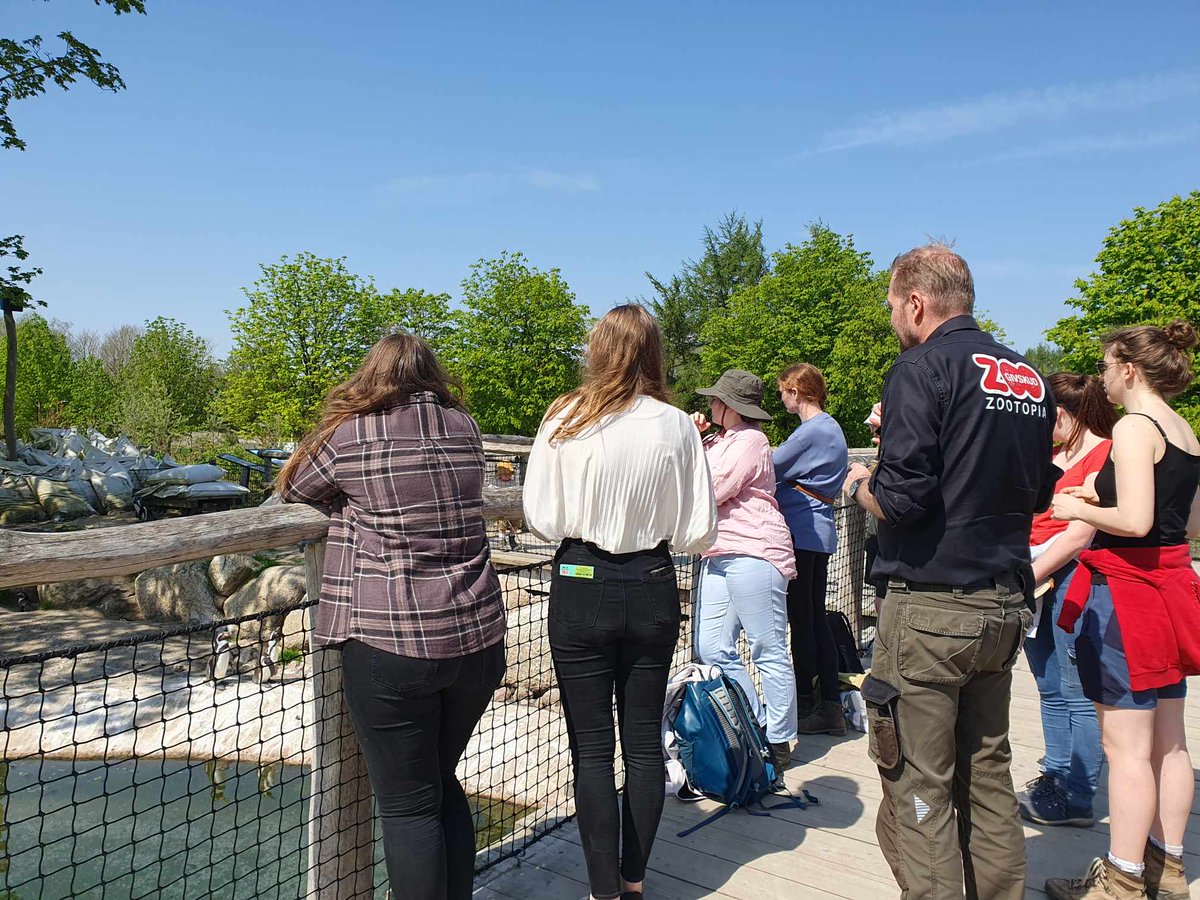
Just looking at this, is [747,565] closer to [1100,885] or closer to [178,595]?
[1100,885]

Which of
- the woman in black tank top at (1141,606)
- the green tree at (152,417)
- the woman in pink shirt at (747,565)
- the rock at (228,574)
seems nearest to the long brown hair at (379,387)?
the woman in pink shirt at (747,565)

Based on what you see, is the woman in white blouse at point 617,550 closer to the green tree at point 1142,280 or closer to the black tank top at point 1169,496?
the black tank top at point 1169,496

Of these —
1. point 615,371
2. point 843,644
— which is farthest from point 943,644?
point 843,644

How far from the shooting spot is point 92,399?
1385 inches

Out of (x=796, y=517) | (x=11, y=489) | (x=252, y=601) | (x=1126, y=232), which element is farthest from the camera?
(x=1126, y=232)

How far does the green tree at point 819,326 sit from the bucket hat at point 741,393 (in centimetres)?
2663

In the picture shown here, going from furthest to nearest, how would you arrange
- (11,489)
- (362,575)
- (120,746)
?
(11,489), (120,746), (362,575)

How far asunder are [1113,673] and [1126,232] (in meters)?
25.6

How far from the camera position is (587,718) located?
2.47 m

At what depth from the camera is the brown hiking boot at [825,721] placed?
419cm

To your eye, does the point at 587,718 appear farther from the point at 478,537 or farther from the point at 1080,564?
the point at 1080,564

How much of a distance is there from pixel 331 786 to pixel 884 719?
1542 millimetres

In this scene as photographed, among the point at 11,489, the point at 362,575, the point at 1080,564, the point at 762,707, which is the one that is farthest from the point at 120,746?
the point at 11,489

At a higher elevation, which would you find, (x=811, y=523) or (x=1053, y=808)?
(x=811, y=523)
